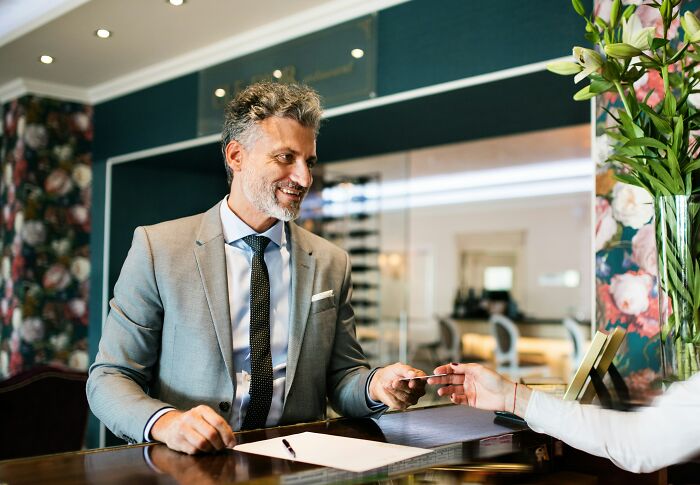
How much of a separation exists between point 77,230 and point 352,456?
16.8 ft

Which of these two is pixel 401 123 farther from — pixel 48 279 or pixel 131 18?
pixel 48 279

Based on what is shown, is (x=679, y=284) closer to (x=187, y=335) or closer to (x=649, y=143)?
(x=649, y=143)

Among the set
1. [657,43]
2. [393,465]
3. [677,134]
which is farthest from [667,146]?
[393,465]

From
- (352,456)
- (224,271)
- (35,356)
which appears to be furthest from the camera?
(35,356)

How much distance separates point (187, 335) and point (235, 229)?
360 millimetres

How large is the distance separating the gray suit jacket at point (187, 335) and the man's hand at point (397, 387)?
0.33 feet

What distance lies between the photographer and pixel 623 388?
2164 millimetres

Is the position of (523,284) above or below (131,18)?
below

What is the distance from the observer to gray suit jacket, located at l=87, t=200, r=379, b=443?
202 centimetres

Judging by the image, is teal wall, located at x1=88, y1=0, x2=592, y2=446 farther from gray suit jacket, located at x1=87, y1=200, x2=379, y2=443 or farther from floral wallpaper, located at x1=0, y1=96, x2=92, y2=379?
gray suit jacket, located at x1=87, y1=200, x2=379, y2=443

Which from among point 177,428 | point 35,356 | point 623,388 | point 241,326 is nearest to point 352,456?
point 177,428

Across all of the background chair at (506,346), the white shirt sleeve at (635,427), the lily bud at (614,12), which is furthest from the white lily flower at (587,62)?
the background chair at (506,346)

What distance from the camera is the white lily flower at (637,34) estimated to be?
205 centimetres

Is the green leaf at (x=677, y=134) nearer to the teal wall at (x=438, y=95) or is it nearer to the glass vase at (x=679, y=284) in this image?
the glass vase at (x=679, y=284)
